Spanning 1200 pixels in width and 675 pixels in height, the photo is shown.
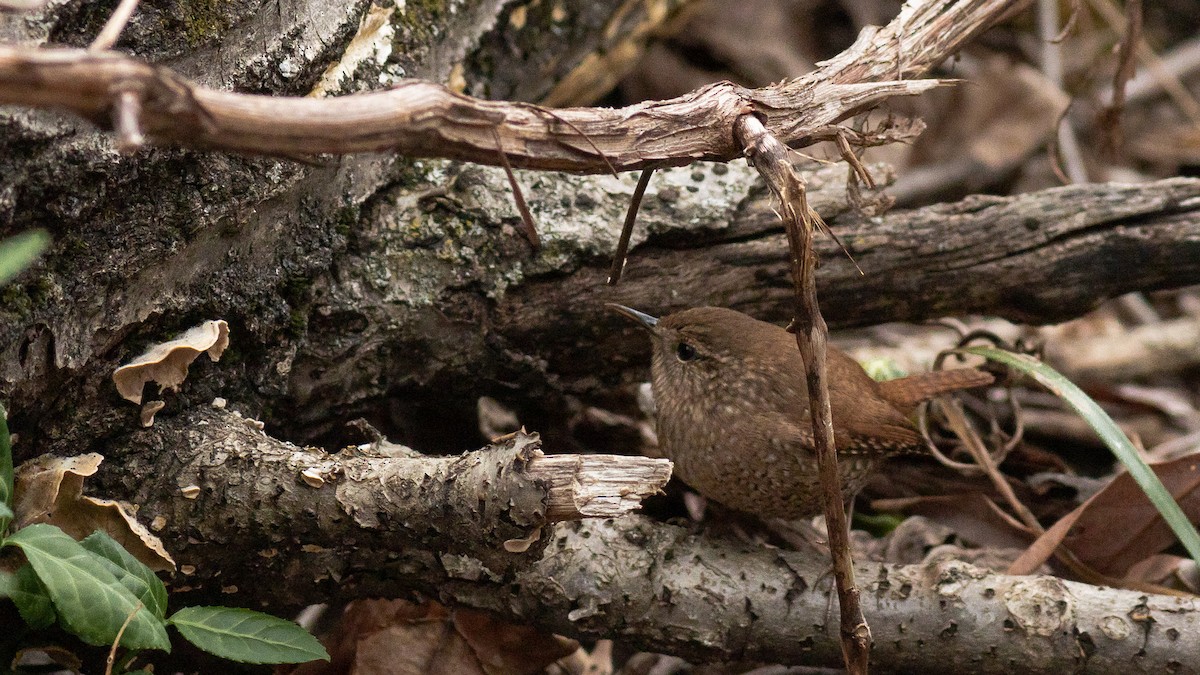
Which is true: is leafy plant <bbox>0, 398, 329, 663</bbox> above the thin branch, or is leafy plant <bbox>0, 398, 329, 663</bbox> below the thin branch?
below

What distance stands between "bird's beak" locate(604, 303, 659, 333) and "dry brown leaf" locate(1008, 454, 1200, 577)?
49.2 inches

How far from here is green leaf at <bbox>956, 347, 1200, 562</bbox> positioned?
253 centimetres

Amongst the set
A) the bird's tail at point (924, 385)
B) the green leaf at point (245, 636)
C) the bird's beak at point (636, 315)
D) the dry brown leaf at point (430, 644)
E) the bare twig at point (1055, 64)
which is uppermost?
the bare twig at point (1055, 64)

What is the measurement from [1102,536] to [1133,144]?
3.75 m

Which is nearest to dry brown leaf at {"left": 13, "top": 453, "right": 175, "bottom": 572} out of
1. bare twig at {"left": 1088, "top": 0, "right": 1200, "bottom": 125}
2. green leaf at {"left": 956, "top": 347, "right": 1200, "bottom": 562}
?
green leaf at {"left": 956, "top": 347, "right": 1200, "bottom": 562}

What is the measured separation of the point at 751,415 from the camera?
2.80 metres

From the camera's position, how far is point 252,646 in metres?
1.94

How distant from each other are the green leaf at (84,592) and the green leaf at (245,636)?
0.32ft

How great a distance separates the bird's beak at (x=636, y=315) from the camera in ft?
9.26

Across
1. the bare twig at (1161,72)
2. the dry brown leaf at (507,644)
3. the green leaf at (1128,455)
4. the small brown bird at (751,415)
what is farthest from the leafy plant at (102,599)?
the bare twig at (1161,72)

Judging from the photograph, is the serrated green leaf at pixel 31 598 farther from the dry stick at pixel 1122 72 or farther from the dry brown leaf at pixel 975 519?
the dry stick at pixel 1122 72

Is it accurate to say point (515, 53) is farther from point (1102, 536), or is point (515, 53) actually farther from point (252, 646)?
A: point (1102, 536)

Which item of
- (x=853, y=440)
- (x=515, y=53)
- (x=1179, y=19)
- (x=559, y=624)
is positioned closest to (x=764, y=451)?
(x=853, y=440)

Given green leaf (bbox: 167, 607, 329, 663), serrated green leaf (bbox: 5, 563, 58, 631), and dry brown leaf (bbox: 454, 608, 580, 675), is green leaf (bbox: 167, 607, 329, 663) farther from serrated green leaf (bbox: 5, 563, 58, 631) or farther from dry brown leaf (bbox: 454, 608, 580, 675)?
dry brown leaf (bbox: 454, 608, 580, 675)
